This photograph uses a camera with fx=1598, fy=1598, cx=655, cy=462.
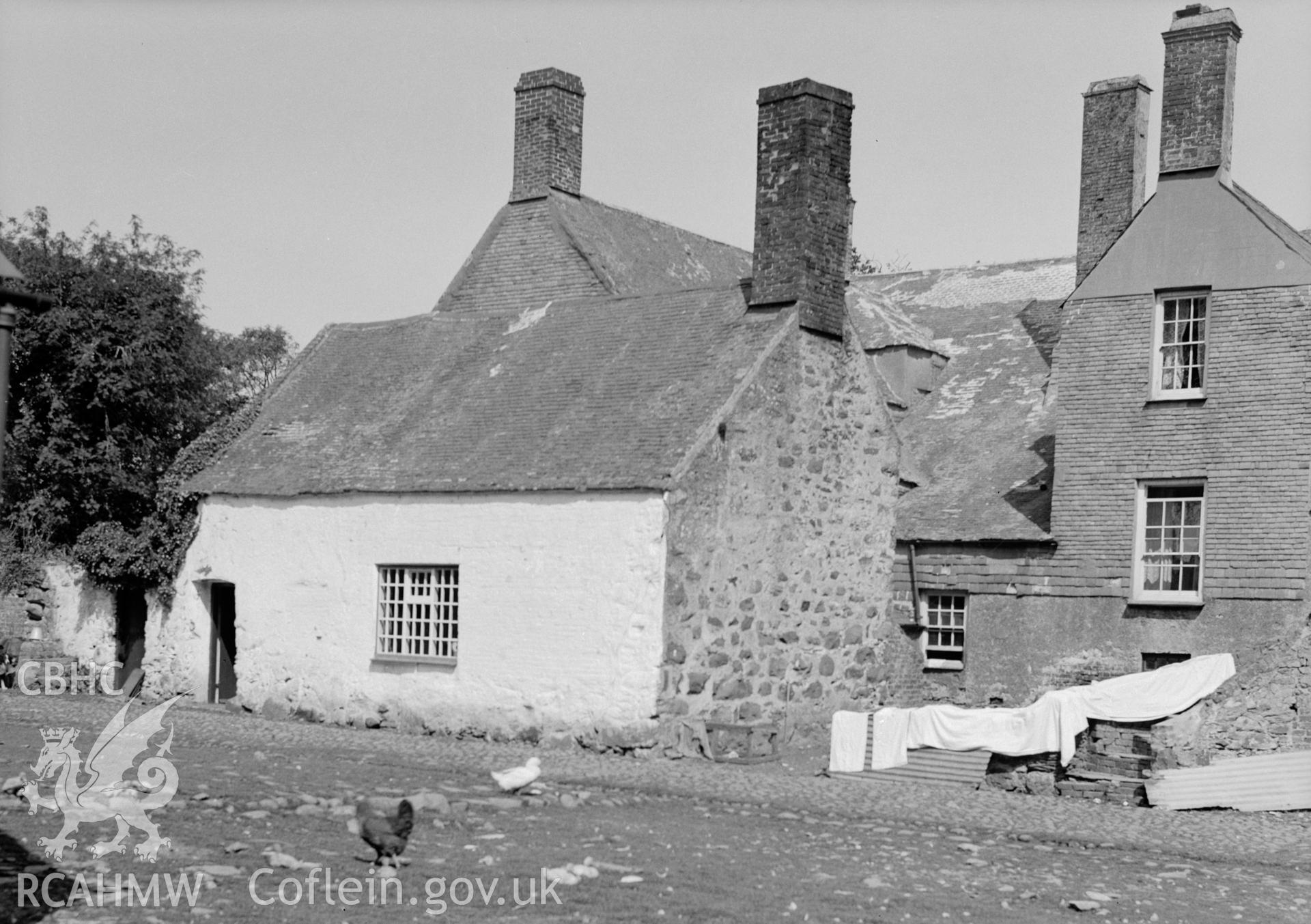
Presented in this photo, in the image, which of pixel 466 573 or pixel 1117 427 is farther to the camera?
pixel 1117 427

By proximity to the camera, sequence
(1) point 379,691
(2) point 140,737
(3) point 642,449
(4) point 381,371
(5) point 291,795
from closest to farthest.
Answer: (5) point 291,795 → (2) point 140,737 → (3) point 642,449 → (1) point 379,691 → (4) point 381,371

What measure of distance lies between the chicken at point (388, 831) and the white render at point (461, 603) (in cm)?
818

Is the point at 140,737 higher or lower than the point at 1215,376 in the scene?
lower

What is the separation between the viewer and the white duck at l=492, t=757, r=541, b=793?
48.3ft

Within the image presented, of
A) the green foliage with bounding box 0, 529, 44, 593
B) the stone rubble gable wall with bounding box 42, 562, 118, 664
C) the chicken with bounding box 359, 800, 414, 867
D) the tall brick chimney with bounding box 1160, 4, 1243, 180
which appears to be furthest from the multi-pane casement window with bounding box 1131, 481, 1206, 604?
the green foliage with bounding box 0, 529, 44, 593

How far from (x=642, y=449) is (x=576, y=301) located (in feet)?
18.1

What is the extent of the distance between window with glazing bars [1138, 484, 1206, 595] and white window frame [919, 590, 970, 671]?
3.02m

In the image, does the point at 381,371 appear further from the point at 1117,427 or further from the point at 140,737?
the point at 1117,427

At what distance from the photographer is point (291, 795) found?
44.5 feet

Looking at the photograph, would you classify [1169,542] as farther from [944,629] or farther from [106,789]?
[106,789]

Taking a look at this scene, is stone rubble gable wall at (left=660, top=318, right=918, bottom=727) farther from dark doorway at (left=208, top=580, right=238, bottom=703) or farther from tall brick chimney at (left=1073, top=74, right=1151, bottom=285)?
tall brick chimney at (left=1073, top=74, right=1151, bottom=285)

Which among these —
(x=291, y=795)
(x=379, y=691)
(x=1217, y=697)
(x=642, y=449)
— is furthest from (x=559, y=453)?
(x=1217, y=697)

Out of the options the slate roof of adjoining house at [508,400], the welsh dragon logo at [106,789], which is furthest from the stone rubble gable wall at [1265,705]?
the welsh dragon logo at [106,789]

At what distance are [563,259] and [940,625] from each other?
9.21m
